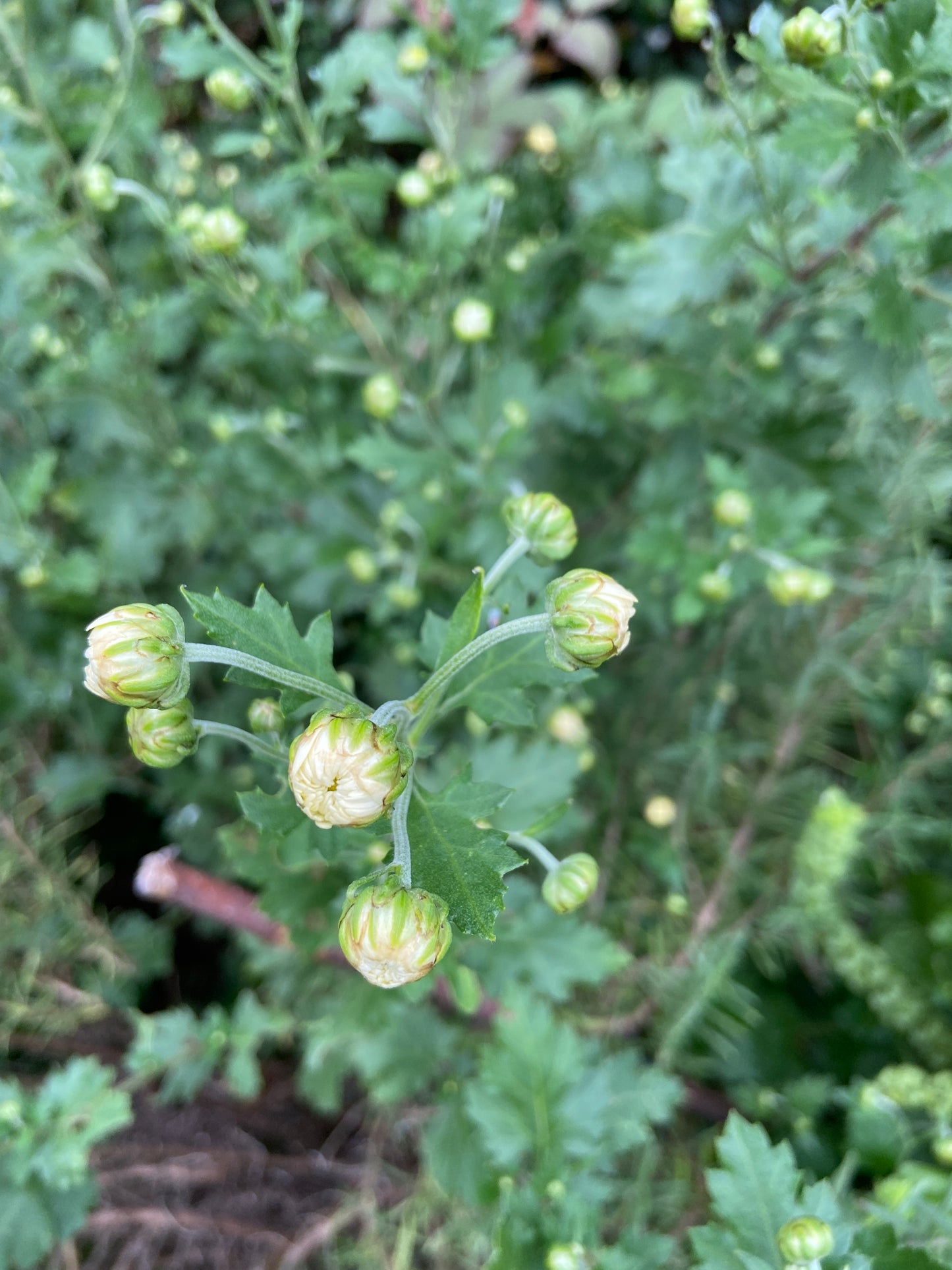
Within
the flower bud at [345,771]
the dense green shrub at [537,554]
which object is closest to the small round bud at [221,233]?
the dense green shrub at [537,554]

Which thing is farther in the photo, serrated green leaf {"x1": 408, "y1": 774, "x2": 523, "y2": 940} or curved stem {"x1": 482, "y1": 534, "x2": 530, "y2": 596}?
curved stem {"x1": 482, "y1": 534, "x2": 530, "y2": 596}

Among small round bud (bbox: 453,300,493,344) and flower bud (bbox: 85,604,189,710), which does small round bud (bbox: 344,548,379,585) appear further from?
flower bud (bbox: 85,604,189,710)

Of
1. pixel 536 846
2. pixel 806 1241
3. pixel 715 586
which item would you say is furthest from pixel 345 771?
pixel 715 586

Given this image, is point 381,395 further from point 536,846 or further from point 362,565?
point 536,846

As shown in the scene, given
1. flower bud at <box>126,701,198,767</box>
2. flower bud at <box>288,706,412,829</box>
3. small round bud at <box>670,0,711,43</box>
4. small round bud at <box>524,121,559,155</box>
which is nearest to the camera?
flower bud at <box>288,706,412,829</box>

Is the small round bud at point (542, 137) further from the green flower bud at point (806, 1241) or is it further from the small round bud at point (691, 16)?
the green flower bud at point (806, 1241)

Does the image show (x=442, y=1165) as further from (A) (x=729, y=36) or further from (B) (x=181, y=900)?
(A) (x=729, y=36)

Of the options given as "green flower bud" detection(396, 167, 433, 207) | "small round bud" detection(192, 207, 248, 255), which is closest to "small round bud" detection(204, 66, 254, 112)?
"small round bud" detection(192, 207, 248, 255)
